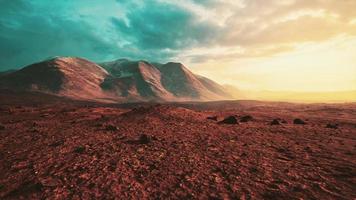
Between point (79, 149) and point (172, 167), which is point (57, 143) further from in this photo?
point (172, 167)

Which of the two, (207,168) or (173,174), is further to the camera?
(207,168)

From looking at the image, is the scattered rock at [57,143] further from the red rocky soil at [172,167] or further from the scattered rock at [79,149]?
the scattered rock at [79,149]

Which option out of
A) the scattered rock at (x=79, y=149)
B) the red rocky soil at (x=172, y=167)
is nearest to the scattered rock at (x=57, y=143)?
the red rocky soil at (x=172, y=167)

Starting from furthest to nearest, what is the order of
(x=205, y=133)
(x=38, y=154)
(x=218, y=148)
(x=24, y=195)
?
(x=205, y=133) < (x=218, y=148) < (x=38, y=154) < (x=24, y=195)

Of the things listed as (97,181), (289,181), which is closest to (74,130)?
(97,181)

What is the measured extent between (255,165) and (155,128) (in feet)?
45.4

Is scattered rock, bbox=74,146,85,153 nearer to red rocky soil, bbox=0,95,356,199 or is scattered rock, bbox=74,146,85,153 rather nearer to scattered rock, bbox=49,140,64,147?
red rocky soil, bbox=0,95,356,199

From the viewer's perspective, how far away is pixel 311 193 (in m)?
9.95

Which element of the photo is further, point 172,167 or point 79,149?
point 79,149

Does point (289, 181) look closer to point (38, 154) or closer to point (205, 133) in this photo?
point (205, 133)

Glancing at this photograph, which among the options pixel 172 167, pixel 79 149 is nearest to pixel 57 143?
pixel 79 149

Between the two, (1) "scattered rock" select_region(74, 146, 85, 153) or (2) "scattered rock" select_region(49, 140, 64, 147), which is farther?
(2) "scattered rock" select_region(49, 140, 64, 147)

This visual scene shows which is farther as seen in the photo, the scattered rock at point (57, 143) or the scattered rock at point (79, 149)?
the scattered rock at point (57, 143)

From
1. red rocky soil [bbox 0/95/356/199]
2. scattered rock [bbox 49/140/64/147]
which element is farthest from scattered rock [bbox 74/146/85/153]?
scattered rock [bbox 49/140/64/147]
